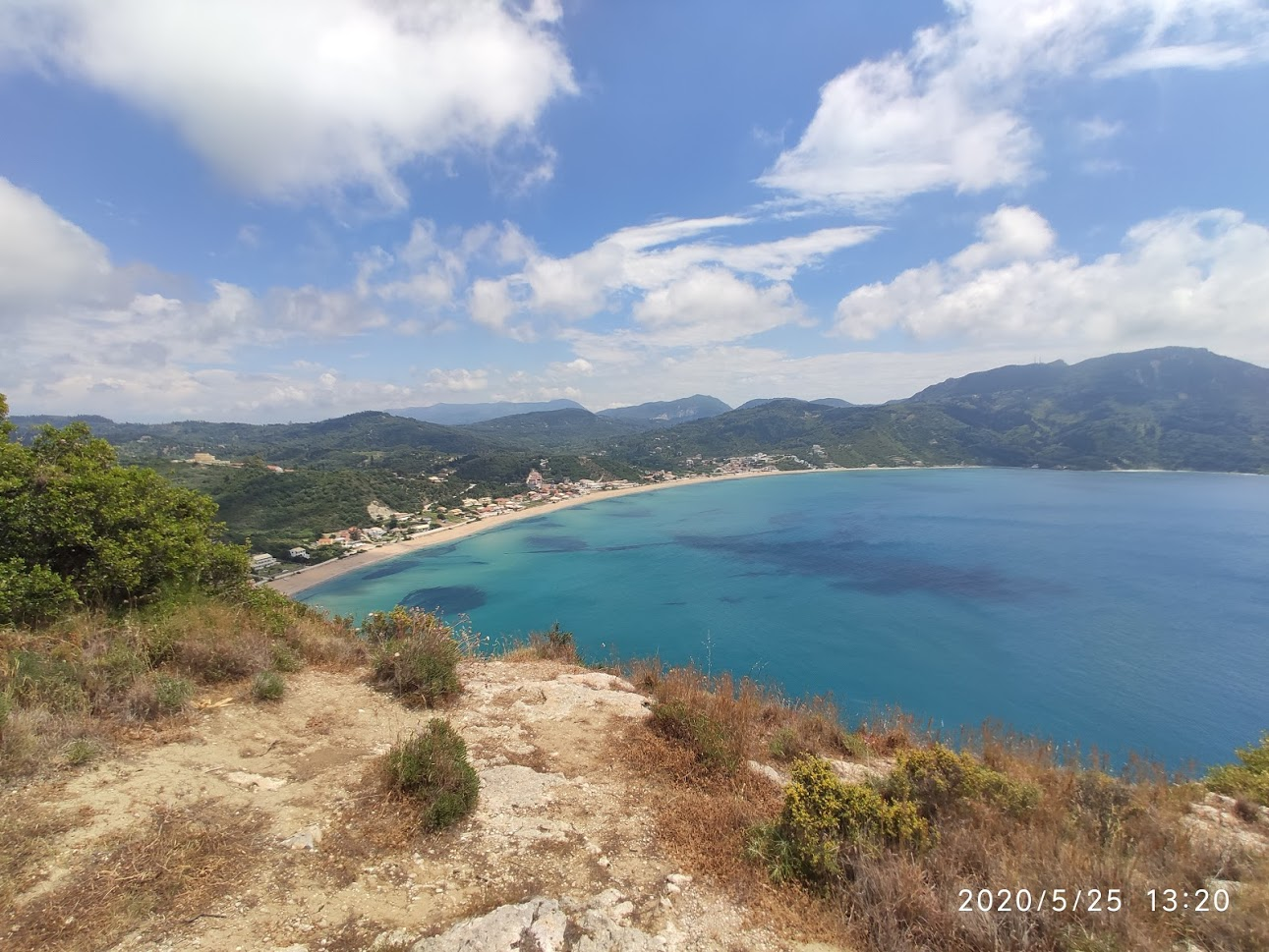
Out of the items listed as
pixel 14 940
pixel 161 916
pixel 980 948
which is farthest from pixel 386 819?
pixel 980 948

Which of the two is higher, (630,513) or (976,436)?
(976,436)

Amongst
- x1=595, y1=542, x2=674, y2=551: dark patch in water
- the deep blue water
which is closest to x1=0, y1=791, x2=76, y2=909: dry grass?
the deep blue water

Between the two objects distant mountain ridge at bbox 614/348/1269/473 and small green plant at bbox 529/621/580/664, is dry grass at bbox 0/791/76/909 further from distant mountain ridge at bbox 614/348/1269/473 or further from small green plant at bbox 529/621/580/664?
distant mountain ridge at bbox 614/348/1269/473

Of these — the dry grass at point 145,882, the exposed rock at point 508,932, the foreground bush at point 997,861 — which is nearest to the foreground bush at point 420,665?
the dry grass at point 145,882

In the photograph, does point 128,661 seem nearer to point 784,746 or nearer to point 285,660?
point 285,660

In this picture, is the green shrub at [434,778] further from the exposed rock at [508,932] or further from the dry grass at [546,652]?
the dry grass at [546,652]

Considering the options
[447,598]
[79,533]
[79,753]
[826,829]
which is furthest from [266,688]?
[447,598]

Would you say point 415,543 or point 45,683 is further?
point 415,543
